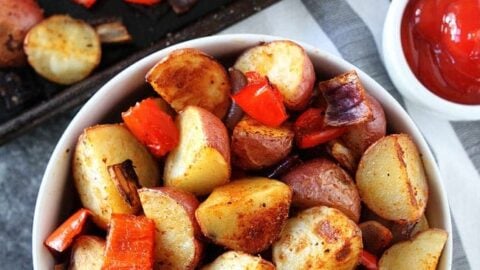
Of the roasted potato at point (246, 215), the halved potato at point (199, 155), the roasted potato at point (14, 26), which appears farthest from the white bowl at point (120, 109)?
the roasted potato at point (14, 26)

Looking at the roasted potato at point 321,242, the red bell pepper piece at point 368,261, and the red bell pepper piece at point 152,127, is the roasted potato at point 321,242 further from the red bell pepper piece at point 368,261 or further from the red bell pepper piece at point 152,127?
the red bell pepper piece at point 152,127

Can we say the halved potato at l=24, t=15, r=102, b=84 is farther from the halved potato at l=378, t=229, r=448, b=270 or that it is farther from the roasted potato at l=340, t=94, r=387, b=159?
the halved potato at l=378, t=229, r=448, b=270

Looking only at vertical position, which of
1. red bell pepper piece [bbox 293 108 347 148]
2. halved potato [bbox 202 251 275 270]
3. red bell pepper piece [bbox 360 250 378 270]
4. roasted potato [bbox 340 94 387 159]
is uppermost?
red bell pepper piece [bbox 293 108 347 148]

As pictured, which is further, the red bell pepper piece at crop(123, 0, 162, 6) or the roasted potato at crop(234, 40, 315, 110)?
the red bell pepper piece at crop(123, 0, 162, 6)

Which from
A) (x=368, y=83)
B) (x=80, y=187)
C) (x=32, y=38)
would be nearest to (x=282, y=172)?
(x=368, y=83)

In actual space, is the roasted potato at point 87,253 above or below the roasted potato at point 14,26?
below

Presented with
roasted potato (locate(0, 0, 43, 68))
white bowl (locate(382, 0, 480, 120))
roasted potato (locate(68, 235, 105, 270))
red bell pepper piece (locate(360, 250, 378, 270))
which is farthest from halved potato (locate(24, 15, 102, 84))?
red bell pepper piece (locate(360, 250, 378, 270))

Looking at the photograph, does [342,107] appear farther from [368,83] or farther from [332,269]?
[332,269]
